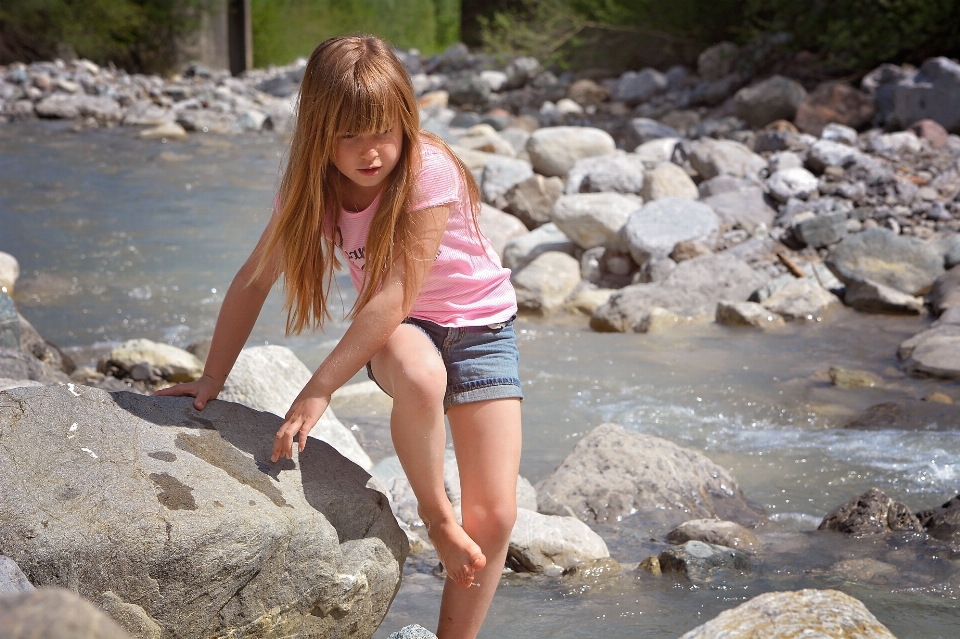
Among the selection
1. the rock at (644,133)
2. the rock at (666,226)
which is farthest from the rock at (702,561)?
the rock at (644,133)

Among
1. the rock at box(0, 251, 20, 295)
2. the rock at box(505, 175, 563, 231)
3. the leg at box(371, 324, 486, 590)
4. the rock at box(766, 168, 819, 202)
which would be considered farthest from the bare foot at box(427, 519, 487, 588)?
the rock at box(766, 168, 819, 202)

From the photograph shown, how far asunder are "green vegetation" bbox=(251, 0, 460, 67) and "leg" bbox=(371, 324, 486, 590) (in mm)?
24850

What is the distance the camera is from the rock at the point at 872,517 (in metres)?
3.36

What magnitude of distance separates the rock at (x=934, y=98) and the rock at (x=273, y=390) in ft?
29.0

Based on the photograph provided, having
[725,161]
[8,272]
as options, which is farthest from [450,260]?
[725,161]

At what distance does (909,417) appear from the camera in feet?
15.0

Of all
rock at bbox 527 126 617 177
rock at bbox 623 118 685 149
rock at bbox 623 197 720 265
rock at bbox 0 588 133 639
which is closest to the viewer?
rock at bbox 0 588 133 639

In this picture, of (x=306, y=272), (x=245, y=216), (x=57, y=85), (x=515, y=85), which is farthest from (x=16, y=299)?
(x=515, y=85)

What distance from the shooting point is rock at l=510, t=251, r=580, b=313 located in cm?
691

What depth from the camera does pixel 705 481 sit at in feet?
12.5

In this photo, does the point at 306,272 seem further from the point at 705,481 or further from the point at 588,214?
the point at 588,214

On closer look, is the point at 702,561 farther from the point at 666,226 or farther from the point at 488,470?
the point at 666,226

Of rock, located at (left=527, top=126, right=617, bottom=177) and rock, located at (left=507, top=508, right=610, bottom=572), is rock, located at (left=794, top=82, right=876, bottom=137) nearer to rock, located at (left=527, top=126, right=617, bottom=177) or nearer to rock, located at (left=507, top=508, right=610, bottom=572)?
rock, located at (left=527, top=126, right=617, bottom=177)

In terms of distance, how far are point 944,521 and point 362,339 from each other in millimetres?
2221
